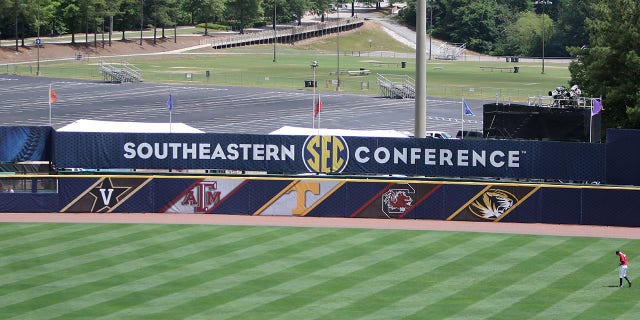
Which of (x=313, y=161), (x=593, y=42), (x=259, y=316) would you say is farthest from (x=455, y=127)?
(x=259, y=316)

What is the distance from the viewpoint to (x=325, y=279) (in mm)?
33875

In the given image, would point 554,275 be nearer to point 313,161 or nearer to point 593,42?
point 313,161

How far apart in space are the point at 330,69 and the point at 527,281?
10463 centimetres

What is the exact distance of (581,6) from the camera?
174625 mm

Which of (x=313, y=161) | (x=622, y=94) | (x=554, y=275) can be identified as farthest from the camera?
(x=622, y=94)

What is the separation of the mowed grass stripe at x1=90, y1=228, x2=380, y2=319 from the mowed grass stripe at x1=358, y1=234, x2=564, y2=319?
4.40 meters

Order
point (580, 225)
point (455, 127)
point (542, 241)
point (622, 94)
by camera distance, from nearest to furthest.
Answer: point (542, 241), point (580, 225), point (622, 94), point (455, 127)

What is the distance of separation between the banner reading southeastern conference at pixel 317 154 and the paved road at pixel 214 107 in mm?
26884

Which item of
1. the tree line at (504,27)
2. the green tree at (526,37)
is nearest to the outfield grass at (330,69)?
the green tree at (526,37)

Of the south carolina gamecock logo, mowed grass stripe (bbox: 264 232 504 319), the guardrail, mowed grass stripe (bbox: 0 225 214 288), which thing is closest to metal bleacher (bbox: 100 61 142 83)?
the guardrail

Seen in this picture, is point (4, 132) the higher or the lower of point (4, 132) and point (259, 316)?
the higher

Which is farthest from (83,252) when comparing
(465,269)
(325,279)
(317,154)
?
(317,154)

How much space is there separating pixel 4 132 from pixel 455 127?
4020cm

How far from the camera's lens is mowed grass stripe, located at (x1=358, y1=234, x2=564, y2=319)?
30.9 metres
